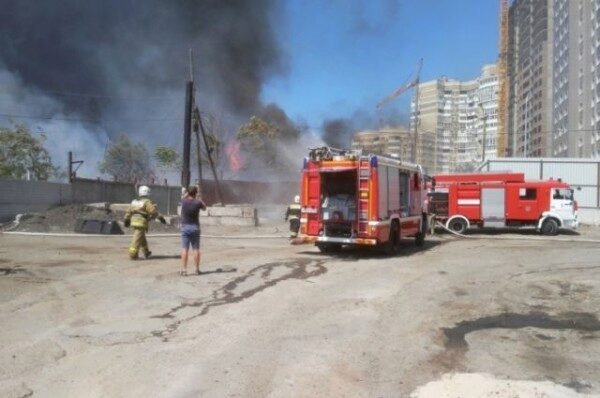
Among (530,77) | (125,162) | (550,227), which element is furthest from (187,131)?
(530,77)

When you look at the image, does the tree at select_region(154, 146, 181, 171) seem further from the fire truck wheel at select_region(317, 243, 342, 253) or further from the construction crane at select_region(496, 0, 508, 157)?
the construction crane at select_region(496, 0, 508, 157)

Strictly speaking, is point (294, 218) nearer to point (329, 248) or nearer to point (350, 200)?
point (329, 248)

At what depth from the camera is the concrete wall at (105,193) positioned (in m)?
22.8

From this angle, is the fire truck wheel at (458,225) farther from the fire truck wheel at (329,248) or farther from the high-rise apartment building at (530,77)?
the high-rise apartment building at (530,77)

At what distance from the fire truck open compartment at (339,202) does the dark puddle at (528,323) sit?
6423 millimetres

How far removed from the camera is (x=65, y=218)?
22281 millimetres

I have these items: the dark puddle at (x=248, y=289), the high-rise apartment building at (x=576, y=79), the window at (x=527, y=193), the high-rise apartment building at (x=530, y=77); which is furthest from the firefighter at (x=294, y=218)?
the high-rise apartment building at (x=530, y=77)

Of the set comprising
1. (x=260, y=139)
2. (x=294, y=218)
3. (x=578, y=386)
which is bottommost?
(x=578, y=386)

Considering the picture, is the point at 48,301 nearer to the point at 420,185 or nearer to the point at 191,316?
the point at 191,316

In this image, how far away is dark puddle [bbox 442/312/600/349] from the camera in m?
6.69

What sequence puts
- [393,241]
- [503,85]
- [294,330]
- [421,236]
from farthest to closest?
1. [503,85]
2. [421,236]
3. [393,241]
4. [294,330]

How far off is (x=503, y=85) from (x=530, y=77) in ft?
17.1

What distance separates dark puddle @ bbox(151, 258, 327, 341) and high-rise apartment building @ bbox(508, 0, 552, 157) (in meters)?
96.4

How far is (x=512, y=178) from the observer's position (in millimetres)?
24516
